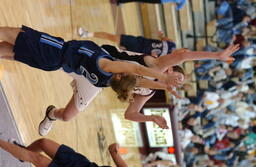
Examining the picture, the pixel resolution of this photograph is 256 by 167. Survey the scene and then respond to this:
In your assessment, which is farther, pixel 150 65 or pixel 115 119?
pixel 115 119

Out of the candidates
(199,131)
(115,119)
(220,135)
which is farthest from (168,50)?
(220,135)

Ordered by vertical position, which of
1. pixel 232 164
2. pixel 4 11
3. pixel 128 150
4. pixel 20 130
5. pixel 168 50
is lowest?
pixel 232 164

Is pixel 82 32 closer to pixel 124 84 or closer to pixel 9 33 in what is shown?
pixel 9 33

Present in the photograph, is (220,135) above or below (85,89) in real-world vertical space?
below

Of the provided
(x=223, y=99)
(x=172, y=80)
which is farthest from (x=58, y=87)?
(x=223, y=99)

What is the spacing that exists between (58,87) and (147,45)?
4.67ft

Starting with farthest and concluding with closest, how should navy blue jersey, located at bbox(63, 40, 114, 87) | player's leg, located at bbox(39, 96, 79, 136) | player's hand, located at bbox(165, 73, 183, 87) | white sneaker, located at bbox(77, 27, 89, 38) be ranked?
white sneaker, located at bbox(77, 27, 89, 38) < player's leg, located at bbox(39, 96, 79, 136) < navy blue jersey, located at bbox(63, 40, 114, 87) < player's hand, located at bbox(165, 73, 183, 87)

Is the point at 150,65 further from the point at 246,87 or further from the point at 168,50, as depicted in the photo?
the point at 246,87

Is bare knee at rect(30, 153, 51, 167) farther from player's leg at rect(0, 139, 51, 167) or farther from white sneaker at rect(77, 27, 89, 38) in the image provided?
white sneaker at rect(77, 27, 89, 38)

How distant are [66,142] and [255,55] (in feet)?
16.5

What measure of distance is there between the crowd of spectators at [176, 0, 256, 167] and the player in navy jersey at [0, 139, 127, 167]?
15.3 ft

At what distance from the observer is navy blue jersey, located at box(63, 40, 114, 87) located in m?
3.02

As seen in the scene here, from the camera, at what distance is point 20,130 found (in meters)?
4.07

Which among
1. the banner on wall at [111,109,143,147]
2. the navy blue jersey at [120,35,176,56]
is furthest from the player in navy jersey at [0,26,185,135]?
the banner on wall at [111,109,143,147]
